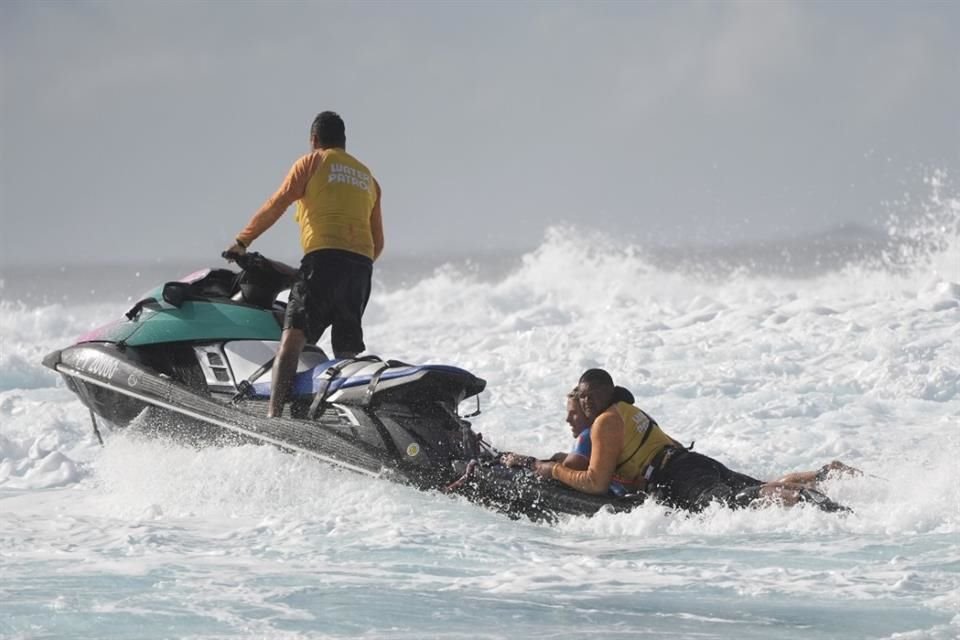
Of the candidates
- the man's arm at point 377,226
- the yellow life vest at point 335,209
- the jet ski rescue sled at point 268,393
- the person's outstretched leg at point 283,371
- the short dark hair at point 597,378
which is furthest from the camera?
the man's arm at point 377,226

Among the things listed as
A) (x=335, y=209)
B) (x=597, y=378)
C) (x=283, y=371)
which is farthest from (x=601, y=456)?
(x=335, y=209)

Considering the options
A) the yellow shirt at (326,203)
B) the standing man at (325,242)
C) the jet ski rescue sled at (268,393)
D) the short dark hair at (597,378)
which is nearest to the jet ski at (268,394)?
the jet ski rescue sled at (268,393)

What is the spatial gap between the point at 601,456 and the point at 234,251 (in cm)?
239

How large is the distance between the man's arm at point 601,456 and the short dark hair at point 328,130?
2.22m

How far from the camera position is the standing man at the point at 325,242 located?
712 cm

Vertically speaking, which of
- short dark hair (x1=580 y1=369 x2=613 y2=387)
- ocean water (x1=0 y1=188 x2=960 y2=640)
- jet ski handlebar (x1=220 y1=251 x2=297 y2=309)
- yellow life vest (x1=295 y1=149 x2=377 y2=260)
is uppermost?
yellow life vest (x1=295 y1=149 x2=377 y2=260)

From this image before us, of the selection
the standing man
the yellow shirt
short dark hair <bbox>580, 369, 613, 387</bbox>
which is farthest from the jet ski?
short dark hair <bbox>580, 369, 613, 387</bbox>

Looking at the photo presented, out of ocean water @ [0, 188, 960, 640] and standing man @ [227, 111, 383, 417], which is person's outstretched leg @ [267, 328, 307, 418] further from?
ocean water @ [0, 188, 960, 640]

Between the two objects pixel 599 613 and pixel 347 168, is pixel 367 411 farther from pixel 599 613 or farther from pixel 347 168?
pixel 599 613

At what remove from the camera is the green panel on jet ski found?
7477 mm

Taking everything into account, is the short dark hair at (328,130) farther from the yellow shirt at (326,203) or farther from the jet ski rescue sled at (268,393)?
the jet ski rescue sled at (268,393)

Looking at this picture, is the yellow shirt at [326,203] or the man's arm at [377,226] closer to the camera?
the yellow shirt at [326,203]

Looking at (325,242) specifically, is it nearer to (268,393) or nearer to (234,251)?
(234,251)

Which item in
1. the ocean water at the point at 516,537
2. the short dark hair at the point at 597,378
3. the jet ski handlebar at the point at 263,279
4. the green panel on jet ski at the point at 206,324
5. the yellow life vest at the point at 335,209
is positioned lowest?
the ocean water at the point at 516,537
